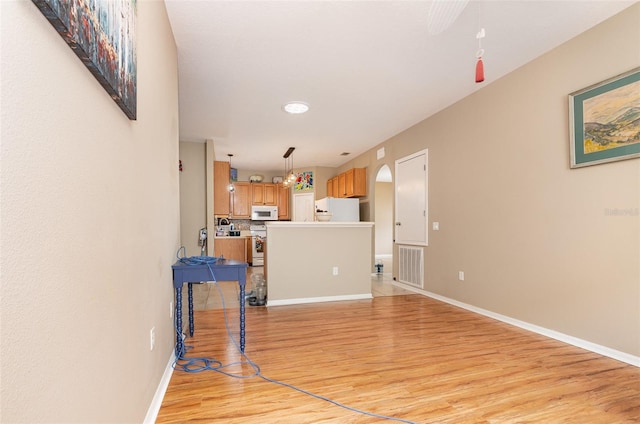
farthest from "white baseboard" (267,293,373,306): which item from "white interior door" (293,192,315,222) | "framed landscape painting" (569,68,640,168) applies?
"white interior door" (293,192,315,222)

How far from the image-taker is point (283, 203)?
343 inches

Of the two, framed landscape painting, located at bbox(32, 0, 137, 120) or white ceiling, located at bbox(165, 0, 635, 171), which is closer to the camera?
framed landscape painting, located at bbox(32, 0, 137, 120)

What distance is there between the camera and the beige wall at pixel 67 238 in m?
0.58

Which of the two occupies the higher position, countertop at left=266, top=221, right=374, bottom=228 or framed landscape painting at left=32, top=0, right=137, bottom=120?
framed landscape painting at left=32, top=0, right=137, bottom=120

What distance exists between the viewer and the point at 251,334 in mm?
2896

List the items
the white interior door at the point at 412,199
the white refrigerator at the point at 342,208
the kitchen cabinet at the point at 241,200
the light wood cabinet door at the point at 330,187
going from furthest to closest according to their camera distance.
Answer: the kitchen cabinet at the point at 241,200 < the light wood cabinet door at the point at 330,187 < the white refrigerator at the point at 342,208 < the white interior door at the point at 412,199

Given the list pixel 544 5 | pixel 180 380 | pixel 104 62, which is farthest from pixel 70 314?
pixel 544 5

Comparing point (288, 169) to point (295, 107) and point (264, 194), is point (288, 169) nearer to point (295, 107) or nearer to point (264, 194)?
point (264, 194)

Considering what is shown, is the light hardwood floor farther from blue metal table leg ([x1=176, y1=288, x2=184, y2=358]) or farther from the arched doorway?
the arched doorway

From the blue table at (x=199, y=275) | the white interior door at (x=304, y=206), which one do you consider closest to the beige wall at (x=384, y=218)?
the white interior door at (x=304, y=206)

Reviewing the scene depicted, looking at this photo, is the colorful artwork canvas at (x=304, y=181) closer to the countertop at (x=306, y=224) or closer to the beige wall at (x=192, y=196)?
the beige wall at (x=192, y=196)

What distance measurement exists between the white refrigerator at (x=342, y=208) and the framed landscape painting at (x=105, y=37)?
5231 millimetres

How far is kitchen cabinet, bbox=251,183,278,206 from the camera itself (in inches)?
334

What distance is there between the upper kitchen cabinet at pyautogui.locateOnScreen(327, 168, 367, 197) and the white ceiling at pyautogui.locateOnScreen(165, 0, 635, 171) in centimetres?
184
